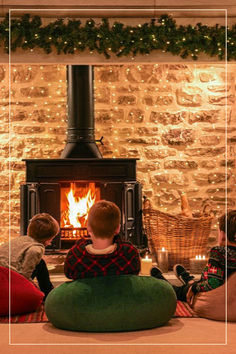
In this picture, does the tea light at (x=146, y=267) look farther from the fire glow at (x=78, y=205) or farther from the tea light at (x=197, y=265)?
the fire glow at (x=78, y=205)

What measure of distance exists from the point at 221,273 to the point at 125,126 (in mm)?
3494

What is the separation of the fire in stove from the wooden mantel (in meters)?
1.39

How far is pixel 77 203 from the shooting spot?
6.05 metres

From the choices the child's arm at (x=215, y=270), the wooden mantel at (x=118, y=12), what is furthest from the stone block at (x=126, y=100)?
the child's arm at (x=215, y=270)

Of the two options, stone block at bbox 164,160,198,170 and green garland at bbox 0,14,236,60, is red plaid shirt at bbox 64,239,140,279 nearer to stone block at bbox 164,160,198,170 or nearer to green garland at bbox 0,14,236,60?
green garland at bbox 0,14,236,60

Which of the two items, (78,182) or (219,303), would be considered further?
(78,182)

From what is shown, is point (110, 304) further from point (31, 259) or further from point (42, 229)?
point (42, 229)

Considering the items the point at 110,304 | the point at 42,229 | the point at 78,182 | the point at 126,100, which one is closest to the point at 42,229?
the point at 42,229

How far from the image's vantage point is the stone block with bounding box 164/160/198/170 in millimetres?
6871

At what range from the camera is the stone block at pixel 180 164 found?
687cm

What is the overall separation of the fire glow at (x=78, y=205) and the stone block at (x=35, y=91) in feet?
4.50

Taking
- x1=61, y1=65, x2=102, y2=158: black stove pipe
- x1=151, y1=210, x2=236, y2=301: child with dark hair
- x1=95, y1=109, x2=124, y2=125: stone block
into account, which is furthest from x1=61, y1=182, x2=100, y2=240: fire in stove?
x1=151, y1=210, x2=236, y2=301: child with dark hair

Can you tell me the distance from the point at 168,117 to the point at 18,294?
3572 millimetres

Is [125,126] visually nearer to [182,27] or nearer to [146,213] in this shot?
[146,213]
